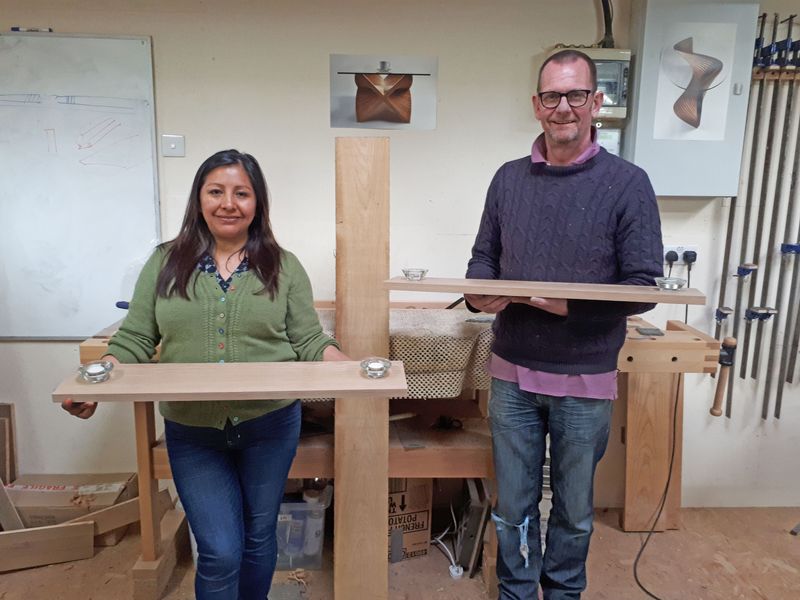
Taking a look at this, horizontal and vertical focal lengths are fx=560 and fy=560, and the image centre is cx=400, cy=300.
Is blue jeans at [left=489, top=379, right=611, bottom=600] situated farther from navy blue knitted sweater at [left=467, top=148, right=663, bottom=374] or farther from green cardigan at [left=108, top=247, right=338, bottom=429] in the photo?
green cardigan at [left=108, top=247, right=338, bottom=429]

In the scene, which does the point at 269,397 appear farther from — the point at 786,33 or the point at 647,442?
the point at 786,33

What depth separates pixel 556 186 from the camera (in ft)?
4.66

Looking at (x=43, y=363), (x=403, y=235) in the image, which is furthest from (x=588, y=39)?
(x=43, y=363)

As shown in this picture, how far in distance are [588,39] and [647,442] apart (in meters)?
1.62

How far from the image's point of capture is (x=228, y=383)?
1113 millimetres

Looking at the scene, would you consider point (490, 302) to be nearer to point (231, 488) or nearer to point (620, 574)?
point (231, 488)

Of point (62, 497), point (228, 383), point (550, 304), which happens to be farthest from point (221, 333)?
point (62, 497)

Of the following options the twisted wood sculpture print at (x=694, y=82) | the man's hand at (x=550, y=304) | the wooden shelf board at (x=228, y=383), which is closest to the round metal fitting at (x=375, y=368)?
the wooden shelf board at (x=228, y=383)

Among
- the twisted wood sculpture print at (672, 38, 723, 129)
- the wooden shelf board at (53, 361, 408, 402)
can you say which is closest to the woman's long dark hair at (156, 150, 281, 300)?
the wooden shelf board at (53, 361, 408, 402)

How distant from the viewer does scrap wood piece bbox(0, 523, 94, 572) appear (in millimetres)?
1956

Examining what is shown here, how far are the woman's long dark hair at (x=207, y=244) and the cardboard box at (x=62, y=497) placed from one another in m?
1.35

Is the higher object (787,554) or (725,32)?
(725,32)

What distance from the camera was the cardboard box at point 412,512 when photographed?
208cm

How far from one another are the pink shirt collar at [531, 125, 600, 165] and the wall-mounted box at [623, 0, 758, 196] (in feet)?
2.53
